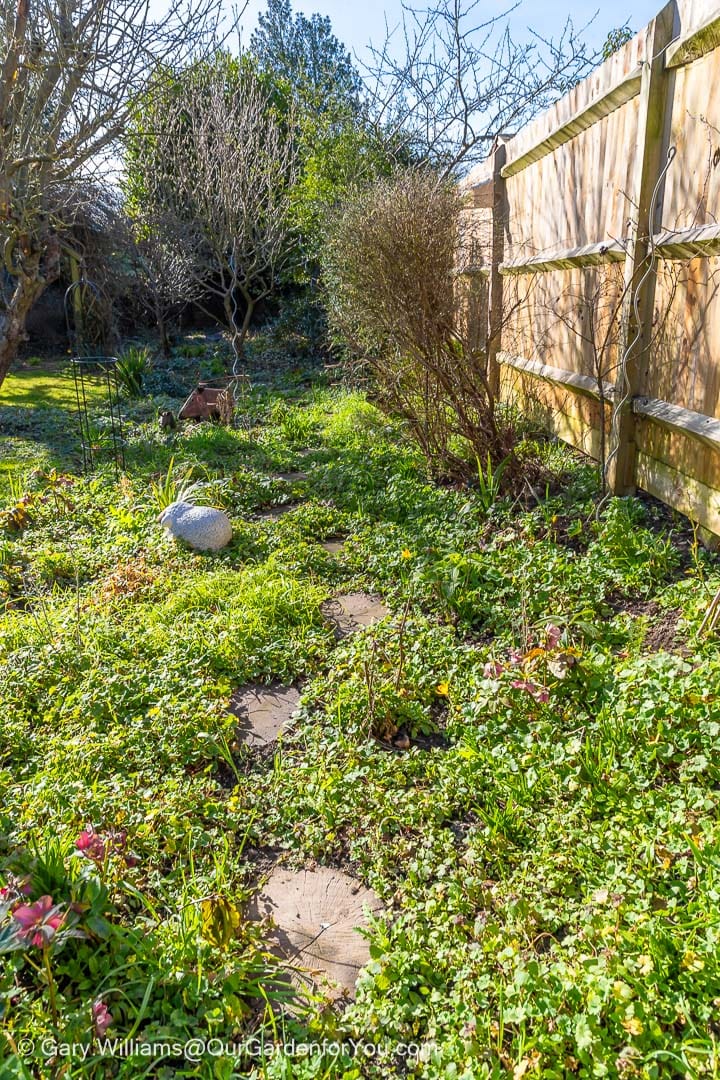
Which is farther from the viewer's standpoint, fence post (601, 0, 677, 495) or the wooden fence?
fence post (601, 0, 677, 495)

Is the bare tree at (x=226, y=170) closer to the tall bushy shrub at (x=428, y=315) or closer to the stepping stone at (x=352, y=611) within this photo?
the tall bushy shrub at (x=428, y=315)

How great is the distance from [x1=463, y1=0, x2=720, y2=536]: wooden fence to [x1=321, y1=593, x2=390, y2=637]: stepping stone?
160 centimetres

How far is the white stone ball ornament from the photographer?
444 cm

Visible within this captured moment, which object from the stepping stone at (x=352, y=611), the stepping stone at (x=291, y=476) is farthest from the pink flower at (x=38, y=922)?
the stepping stone at (x=291, y=476)

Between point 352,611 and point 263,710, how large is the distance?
0.88 meters

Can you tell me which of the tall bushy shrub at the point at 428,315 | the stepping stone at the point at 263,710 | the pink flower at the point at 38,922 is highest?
the tall bushy shrub at the point at 428,315

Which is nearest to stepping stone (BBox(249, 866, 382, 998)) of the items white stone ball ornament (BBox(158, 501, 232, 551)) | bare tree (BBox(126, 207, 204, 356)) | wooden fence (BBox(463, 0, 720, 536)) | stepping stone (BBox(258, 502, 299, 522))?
wooden fence (BBox(463, 0, 720, 536))

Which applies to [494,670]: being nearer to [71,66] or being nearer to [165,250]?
Answer: [71,66]

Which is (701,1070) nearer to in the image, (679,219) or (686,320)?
(686,320)

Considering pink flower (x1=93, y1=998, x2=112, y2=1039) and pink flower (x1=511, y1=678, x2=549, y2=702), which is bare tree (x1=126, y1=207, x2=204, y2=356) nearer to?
pink flower (x1=511, y1=678, x2=549, y2=702)

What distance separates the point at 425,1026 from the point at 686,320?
317 cm

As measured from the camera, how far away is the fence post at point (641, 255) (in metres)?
3.37

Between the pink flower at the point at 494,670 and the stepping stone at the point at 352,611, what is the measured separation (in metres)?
0.83

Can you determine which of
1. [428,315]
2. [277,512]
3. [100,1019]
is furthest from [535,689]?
[277,512]
